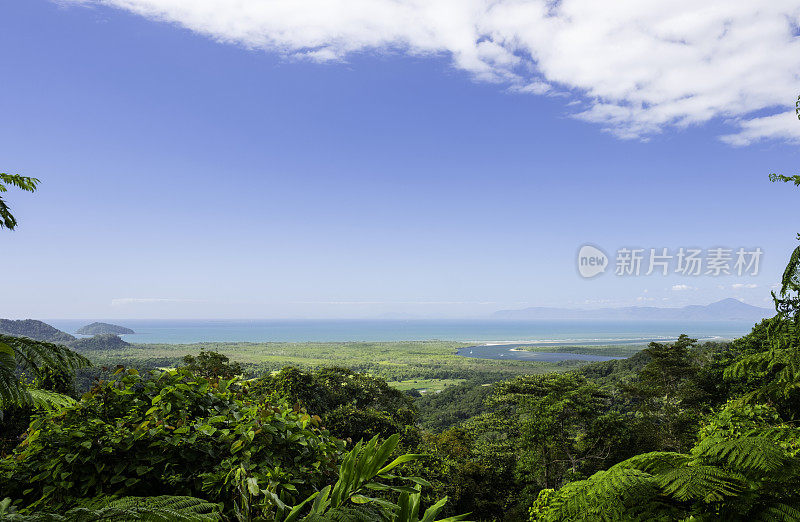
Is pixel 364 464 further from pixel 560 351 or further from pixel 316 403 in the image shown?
pixel 560 351

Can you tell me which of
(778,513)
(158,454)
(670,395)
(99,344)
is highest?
(158,454)

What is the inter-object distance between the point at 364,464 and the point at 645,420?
70.8 ft

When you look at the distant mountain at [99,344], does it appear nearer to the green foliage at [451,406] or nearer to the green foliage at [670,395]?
the green foliage at [451,406]

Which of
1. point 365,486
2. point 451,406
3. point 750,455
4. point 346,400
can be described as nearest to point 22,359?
point 365,486

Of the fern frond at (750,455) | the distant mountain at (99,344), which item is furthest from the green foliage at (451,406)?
the distant mountain at (99,344)

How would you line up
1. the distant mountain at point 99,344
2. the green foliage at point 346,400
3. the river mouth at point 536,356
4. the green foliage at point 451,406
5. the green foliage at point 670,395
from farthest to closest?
the river mouth at point 536,356 → the distant mountain at point 99,344 → the green foliage at point 451,406 → the green foliage at point 670,395 → the green foliage at point 346,400

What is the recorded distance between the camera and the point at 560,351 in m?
129

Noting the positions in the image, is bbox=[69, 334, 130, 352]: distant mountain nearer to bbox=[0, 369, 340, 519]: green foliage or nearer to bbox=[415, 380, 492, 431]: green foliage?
bbox=[415, 380, 492, 431]: green foliage

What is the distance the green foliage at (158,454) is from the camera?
2.00 metres

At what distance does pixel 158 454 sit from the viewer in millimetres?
2131

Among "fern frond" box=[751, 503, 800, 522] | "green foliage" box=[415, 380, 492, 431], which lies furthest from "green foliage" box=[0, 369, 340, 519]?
"green foliage" box=[415, 380, 492, 431]

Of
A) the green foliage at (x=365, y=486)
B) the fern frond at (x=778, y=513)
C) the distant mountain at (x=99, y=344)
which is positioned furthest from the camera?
the distant mountain at (x=99, y=344)

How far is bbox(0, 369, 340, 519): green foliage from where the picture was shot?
200cm

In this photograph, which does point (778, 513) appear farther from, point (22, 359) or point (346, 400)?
point (346, 400)
